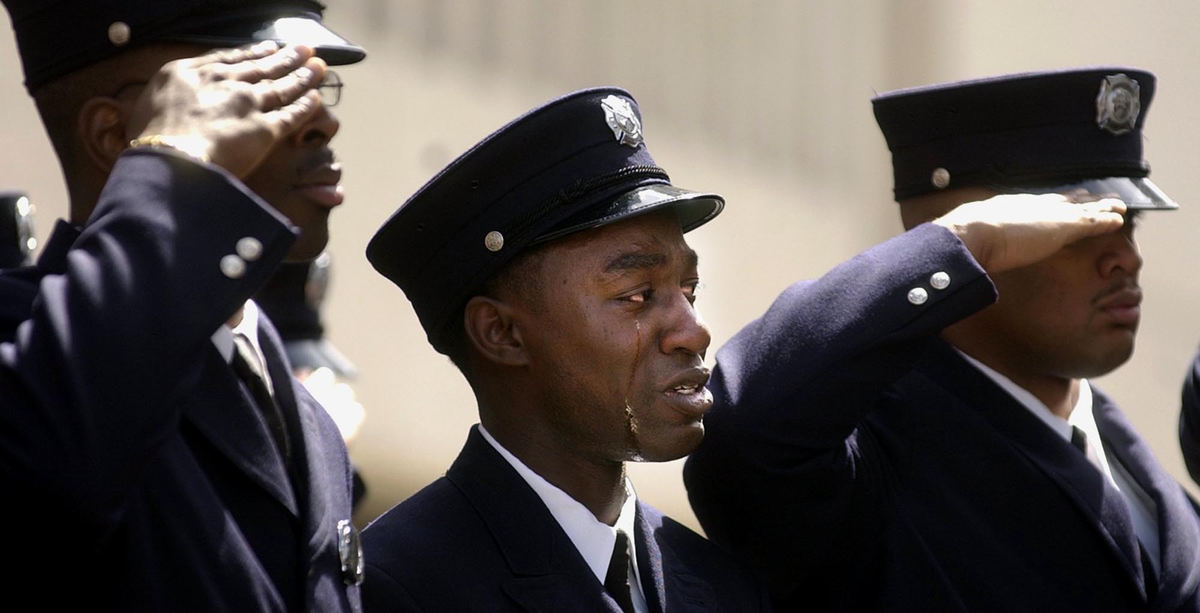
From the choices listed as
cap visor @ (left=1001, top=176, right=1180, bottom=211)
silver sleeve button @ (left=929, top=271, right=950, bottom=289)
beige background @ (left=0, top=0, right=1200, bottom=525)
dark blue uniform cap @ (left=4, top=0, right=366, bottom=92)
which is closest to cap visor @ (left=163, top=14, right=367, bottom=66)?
dark blue uniform cap @ (left=4, top=0, right=366, bottom=92)

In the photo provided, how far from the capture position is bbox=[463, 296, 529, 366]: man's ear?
121 inches

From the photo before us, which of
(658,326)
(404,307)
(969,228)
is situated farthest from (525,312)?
(404,307)

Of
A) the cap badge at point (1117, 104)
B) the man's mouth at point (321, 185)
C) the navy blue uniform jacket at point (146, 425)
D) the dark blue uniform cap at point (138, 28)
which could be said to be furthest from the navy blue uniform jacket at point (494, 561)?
the cap badge at point (1117, 104)

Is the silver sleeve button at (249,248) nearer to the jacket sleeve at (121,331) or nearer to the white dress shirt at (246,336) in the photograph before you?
the jacket sleeve at (121,331)

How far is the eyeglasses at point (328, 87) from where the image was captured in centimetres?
265

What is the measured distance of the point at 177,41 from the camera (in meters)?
2.64

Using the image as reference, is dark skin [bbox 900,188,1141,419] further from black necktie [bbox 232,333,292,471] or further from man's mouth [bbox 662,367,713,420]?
black necktie [bbox 232,333,292,471]

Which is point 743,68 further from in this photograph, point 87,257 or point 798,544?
point 87,257

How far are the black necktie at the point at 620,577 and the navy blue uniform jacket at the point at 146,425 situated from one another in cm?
55

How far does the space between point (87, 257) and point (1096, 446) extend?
2.23 meters

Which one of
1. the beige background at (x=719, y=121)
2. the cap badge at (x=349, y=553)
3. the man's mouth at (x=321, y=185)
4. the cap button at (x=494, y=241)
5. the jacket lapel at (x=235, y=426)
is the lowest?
the beige background at (x=719, y=121)

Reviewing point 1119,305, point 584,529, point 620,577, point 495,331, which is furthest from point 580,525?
point 1119,305

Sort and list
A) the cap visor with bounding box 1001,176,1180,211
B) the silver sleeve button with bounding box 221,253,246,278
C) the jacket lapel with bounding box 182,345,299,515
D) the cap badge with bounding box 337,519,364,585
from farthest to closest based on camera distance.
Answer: the cap visor with bounding box 1001,176,1180,211 < the cap badge with bounding box 337,519,364,585 < the jacket lapel with bounding box 182,345,299,515 < the silver sleeve button with bounding box 221,253,246,278

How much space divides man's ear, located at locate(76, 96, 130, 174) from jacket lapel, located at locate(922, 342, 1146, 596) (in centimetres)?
171
